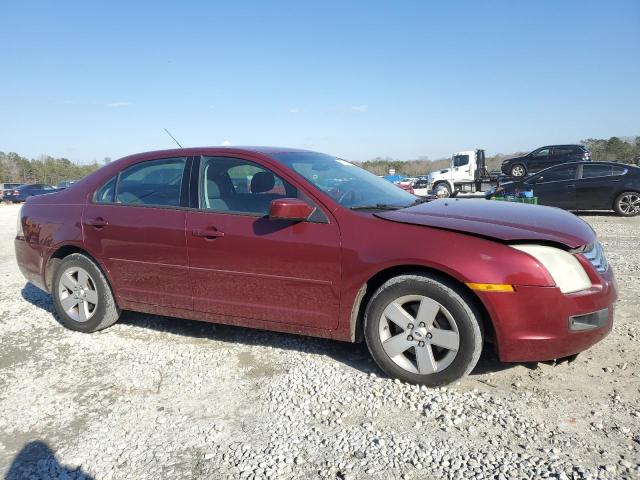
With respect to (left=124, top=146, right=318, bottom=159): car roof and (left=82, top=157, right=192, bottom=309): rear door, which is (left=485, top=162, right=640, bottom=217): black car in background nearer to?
(left=124, top=146, right=318, bottom=159): car roof

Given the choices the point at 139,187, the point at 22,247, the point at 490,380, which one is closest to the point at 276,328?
the point at 490,380

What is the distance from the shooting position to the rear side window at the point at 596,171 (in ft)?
38.9

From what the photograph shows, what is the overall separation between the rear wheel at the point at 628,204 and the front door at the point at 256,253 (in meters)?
11.2

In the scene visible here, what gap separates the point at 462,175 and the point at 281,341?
874 inches

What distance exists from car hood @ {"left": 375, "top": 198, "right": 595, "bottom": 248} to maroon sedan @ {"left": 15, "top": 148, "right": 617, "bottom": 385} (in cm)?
2

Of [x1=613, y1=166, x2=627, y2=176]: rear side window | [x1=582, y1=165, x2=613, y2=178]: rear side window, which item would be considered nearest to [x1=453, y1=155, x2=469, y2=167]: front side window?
[x1=582, y1=165, x2=613, y2=178]: rear side window

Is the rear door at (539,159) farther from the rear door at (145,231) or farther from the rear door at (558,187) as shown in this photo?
the rear door at (145,231)

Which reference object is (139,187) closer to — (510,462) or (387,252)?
(387,252)

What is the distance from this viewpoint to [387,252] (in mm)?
3039

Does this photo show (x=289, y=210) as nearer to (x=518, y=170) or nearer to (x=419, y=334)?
(x=419, y=334)

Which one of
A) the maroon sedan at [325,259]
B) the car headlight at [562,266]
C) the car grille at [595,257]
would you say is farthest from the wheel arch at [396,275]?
the car grille at [595,257]

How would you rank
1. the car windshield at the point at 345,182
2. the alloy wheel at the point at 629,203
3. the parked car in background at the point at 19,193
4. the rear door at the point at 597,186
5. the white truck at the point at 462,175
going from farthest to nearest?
1. the parked car in background at the point at 19,193
2. the white truck at the point at 462,175
3. the rear door at the point at 597,186
4. the alloy wheel at the point at 629,203
5. the car windshield at the point at 345,182

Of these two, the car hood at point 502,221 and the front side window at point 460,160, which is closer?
the car hood at point 502,221

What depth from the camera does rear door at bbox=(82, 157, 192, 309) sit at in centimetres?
377
